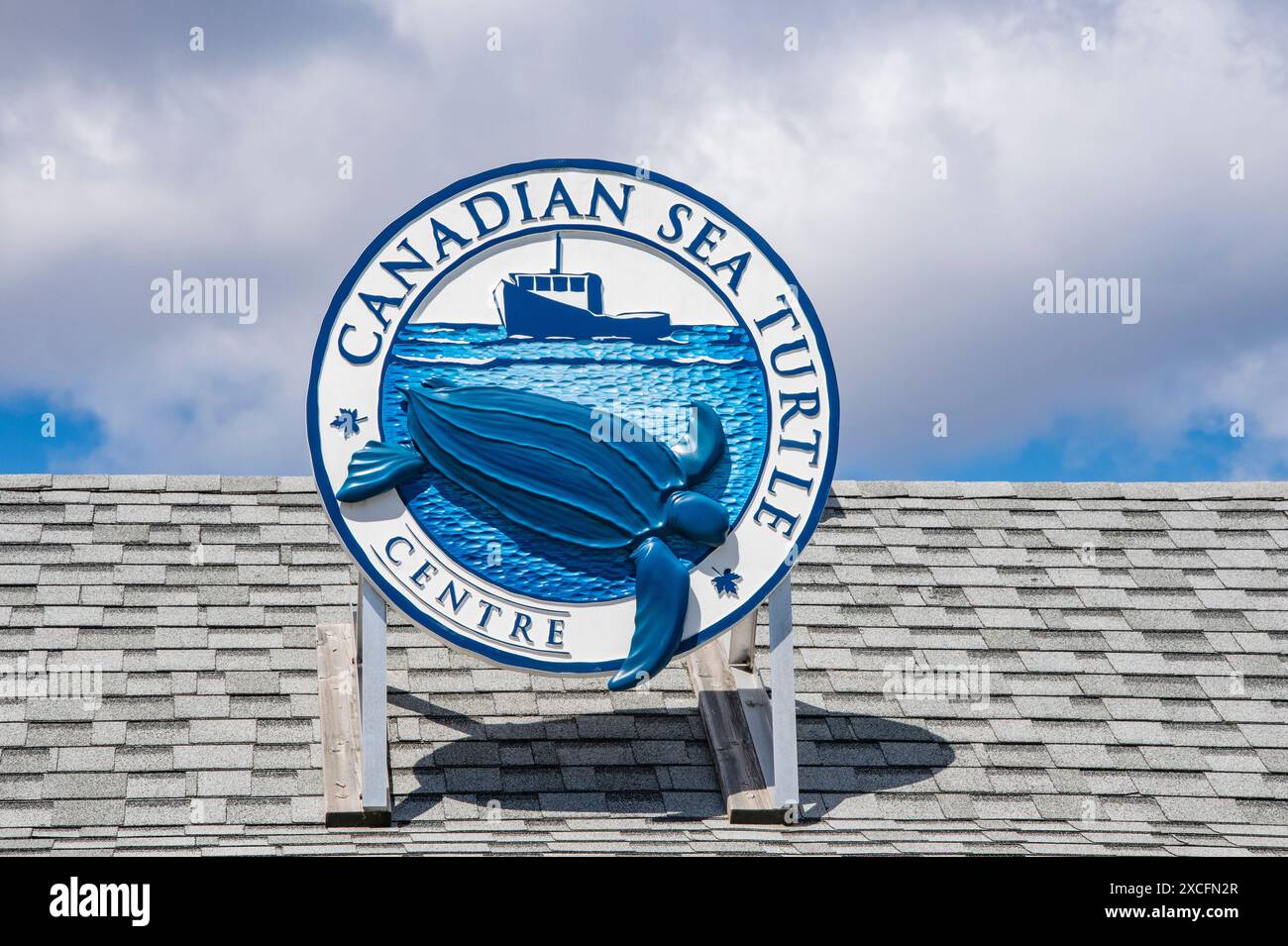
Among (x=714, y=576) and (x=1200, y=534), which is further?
(x=1200, y=534)

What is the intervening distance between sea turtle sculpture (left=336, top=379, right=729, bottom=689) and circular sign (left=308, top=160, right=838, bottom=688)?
13 mm

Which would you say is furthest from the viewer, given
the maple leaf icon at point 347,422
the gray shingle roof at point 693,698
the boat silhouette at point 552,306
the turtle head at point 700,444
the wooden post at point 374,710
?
the boat silhouette at point 552,306

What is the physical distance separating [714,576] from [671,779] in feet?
3.90

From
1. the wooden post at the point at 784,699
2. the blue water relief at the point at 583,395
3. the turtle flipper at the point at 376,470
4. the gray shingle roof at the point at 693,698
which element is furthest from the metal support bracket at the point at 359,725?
the wooden post at the point at 784,699

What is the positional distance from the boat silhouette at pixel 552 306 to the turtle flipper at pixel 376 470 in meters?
1.00

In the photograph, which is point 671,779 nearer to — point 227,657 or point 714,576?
point 714,576

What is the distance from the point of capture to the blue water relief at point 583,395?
975 cm

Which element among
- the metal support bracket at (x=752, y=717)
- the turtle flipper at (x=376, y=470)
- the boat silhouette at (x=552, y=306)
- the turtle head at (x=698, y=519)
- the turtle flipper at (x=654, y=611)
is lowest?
the metal support bracket at (x=752, y=717)

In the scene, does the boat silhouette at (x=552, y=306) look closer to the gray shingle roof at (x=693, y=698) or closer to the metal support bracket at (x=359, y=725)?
the metal support bracket at (x=359, y=725)

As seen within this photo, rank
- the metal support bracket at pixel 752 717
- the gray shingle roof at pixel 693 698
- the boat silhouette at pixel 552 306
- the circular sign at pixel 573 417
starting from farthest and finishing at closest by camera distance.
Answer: the boat silhouette at pixel 552 306, the circular sign at pixel 573 417, the metal support bracket at pixel 752 717, the gray shingle roof at pixel 693 698

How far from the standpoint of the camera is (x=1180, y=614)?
36.8ft

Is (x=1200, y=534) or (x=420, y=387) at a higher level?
(x=420, y=387)
